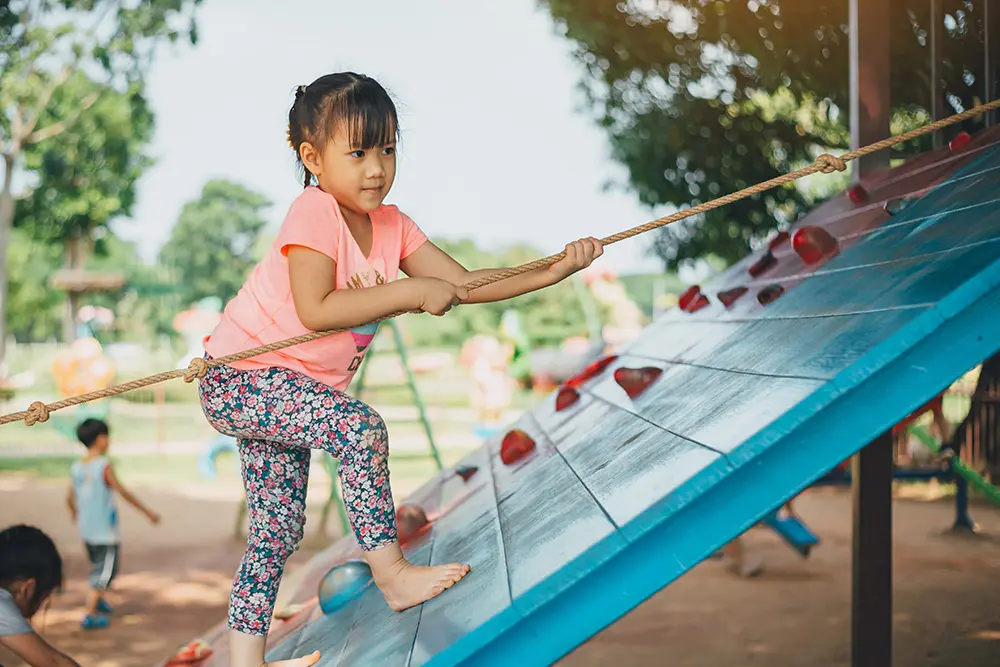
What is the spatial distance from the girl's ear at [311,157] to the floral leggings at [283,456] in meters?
0.50

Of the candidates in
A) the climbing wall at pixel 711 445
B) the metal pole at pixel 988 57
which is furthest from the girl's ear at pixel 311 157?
the metal pole at pixel 988 57

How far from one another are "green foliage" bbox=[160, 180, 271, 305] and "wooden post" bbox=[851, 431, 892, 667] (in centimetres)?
3419

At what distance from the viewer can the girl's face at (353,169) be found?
2461 millimetres

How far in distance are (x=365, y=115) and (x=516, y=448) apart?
174cm

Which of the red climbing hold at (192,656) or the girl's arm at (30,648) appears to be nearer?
the girl's arm at (30,648)

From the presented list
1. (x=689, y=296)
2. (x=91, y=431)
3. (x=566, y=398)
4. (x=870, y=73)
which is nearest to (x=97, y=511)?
(x=91, y=431)

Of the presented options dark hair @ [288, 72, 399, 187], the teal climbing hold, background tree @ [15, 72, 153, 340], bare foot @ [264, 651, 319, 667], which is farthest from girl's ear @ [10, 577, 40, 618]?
background tree @ [15, 72, 153, 340]

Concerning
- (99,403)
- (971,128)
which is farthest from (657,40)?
(99,403)

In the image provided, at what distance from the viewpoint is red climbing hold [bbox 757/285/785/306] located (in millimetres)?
3205

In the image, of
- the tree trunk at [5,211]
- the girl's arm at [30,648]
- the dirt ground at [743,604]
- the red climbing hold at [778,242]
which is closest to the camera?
the girl's arm at [30,648]

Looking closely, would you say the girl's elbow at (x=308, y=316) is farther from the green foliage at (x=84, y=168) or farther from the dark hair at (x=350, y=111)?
the green foliage at (x=84, y=168)

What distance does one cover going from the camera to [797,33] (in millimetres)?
8508

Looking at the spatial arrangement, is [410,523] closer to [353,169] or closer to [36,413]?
[36,413]

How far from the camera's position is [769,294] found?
10.7 feet
